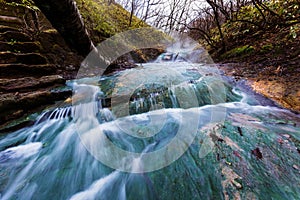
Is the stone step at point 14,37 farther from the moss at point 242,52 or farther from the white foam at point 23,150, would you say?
the moss at point 242,52

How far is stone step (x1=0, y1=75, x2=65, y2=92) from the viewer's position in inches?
111

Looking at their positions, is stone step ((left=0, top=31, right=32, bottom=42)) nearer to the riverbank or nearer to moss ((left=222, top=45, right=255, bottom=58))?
the riverbank

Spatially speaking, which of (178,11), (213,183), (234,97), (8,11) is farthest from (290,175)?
(178,11)

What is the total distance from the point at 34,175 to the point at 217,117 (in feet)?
8.95

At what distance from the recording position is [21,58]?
3619 mm

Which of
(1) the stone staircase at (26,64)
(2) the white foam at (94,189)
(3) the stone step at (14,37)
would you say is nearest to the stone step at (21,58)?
(1) the stone staircase at (26,64)

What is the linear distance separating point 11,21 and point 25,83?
2.66m

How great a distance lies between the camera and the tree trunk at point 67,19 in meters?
2.45

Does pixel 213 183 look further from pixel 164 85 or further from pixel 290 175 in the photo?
pixel 164 85

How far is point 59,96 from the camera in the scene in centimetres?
326

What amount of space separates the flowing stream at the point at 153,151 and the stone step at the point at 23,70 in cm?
113

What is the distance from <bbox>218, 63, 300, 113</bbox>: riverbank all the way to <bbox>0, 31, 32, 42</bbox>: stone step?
18.8 feet

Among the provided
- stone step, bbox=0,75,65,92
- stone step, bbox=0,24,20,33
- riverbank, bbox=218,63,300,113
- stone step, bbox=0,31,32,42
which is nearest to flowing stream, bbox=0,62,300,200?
riverbank, bbox=218,63,300,113

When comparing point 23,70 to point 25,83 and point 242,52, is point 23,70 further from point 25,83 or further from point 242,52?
point 242,52
